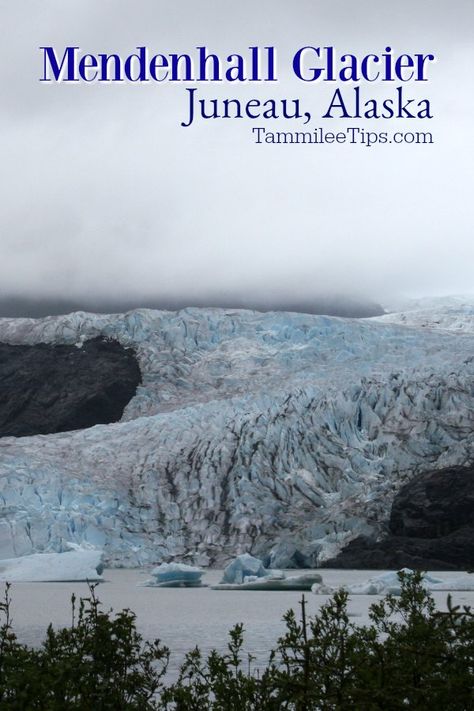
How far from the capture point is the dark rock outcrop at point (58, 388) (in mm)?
67125

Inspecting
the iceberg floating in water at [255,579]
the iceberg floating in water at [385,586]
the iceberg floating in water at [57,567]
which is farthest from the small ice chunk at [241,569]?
the iceberg floating in water at [57,567]

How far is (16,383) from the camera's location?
71250mm

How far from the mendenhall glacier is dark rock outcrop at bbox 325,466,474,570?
2.40 feet

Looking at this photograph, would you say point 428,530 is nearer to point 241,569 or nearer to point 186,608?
point 241,569

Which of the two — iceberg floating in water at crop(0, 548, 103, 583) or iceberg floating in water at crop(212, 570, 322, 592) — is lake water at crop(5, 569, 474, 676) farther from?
iceberg floating in water at crop(0, 548, 103, 583)

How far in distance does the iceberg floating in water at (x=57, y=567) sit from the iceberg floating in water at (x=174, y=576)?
2105 mm

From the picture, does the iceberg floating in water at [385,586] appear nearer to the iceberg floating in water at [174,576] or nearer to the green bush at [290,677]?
the iceberg floating in water at [174,576]

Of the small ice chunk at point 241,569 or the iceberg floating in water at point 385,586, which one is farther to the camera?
the small ice chunk at point 241,569

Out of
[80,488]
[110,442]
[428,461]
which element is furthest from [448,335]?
[80,488]

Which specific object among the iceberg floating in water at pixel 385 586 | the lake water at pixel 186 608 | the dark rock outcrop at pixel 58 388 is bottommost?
the lake water at pixel 186 608

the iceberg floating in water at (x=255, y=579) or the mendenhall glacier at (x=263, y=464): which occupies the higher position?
the mendenhall glacier at (x=263, y=464)

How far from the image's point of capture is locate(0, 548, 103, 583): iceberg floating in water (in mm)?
33312

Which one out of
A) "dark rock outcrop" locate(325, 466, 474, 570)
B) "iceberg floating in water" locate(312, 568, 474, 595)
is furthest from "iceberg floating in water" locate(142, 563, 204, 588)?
"dark rock outcrop" locate(325, 466, 474, 570)

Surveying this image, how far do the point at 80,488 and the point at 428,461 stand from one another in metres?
17.2
